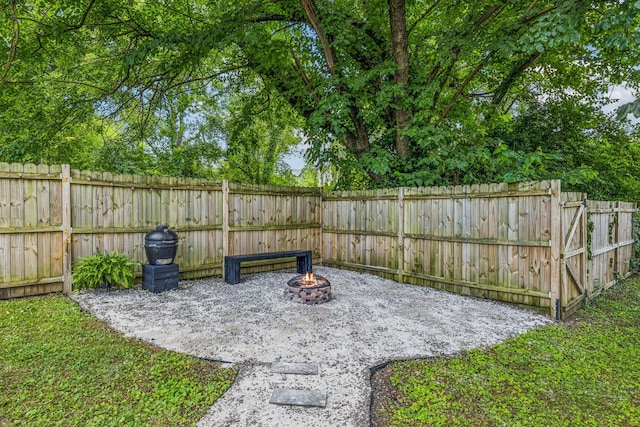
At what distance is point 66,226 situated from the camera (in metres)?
4.99

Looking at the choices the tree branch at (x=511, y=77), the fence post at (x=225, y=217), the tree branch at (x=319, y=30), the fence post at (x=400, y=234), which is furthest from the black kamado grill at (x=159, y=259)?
the tree branch at (x=511, y=77)

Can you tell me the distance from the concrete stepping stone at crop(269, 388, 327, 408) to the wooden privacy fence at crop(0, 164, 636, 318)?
3570 millimetres

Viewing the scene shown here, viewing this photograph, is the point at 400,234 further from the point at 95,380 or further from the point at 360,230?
the point at 95,380

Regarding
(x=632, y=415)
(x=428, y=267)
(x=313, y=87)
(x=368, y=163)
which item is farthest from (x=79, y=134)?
(x=632, y=415)

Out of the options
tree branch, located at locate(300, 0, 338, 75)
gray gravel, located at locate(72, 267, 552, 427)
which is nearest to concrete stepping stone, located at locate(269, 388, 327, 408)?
gray gravel, located at locate(72, 267, 552, 427)

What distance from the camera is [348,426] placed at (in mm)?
2084

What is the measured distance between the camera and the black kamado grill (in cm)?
529

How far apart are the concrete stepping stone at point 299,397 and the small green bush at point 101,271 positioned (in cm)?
373

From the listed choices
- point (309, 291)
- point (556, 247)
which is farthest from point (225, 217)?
point (556, 247)

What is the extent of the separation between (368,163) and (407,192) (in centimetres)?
107

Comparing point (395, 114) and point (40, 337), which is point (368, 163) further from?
point (40, 337)

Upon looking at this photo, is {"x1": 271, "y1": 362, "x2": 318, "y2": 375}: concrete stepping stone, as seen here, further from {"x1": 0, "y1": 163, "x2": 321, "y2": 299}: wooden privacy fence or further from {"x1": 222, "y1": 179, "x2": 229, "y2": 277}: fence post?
{"x1": 222, "y1": 179, "x2": 229, "y2": 277}: fence post

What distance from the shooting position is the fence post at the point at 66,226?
4.97 meters

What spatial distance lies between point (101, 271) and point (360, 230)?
15.2 feet
